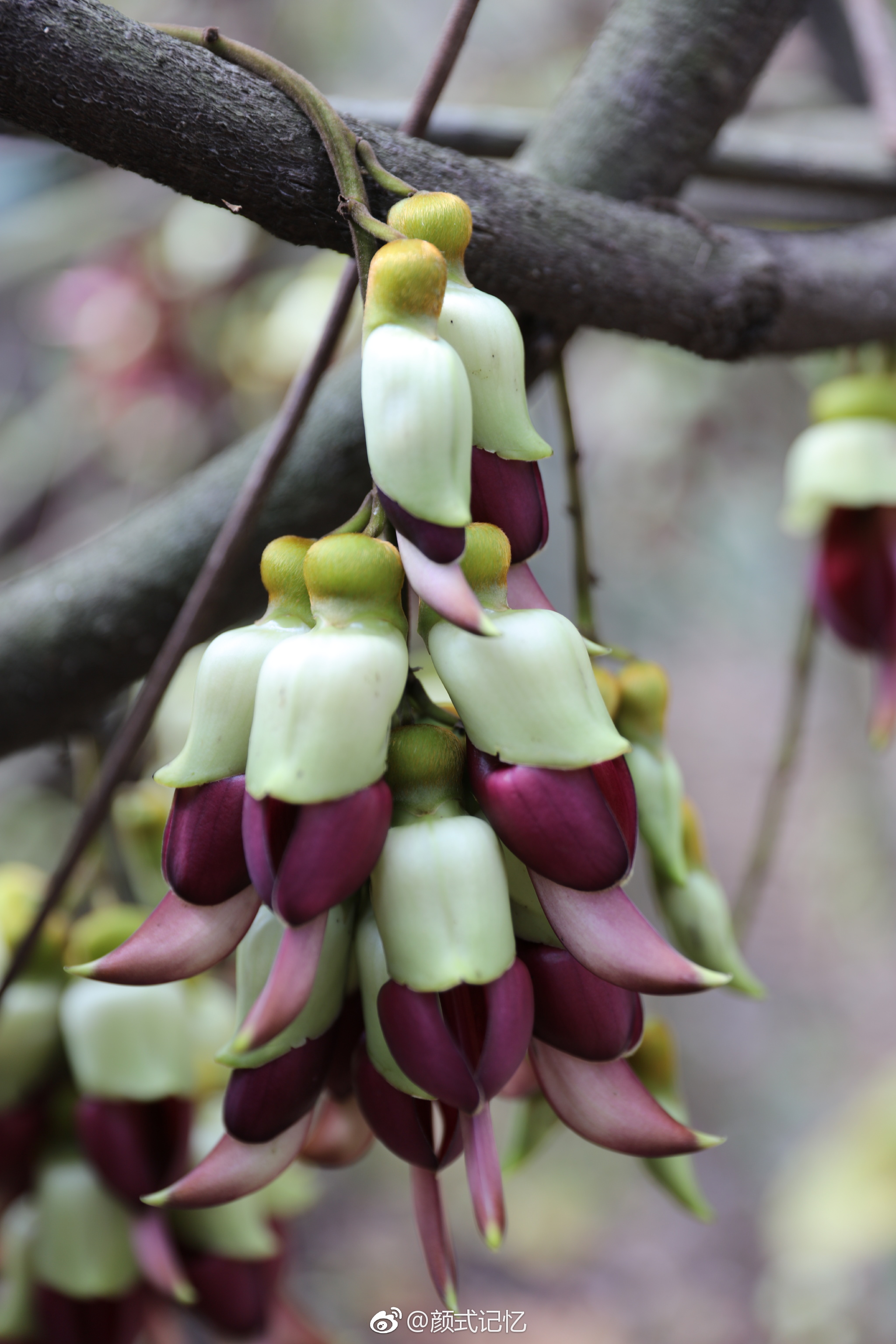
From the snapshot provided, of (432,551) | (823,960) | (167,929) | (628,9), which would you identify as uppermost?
(628,9)

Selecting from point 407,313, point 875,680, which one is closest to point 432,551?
point 407,313

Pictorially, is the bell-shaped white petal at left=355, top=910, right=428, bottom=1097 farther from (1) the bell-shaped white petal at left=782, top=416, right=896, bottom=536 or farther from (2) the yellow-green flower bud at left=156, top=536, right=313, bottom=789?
(1) the bell-shaped white petal at left=782, top=416, right=896, bottom=536

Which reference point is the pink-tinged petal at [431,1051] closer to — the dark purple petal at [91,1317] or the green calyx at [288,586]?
the green calyx at [288,586]

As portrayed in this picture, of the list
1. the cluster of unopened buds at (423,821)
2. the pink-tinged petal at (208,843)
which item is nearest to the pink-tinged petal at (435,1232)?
the cluster of unopened buds at (423,821)

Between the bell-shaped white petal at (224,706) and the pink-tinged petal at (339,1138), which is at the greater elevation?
the bell-shaped white petal at (224,706)

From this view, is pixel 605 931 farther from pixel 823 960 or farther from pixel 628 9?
pixel 823 960

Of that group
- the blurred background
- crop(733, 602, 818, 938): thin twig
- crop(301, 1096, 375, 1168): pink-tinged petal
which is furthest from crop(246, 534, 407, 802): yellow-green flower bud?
crop(733, 602, 818, 938): thin twig
